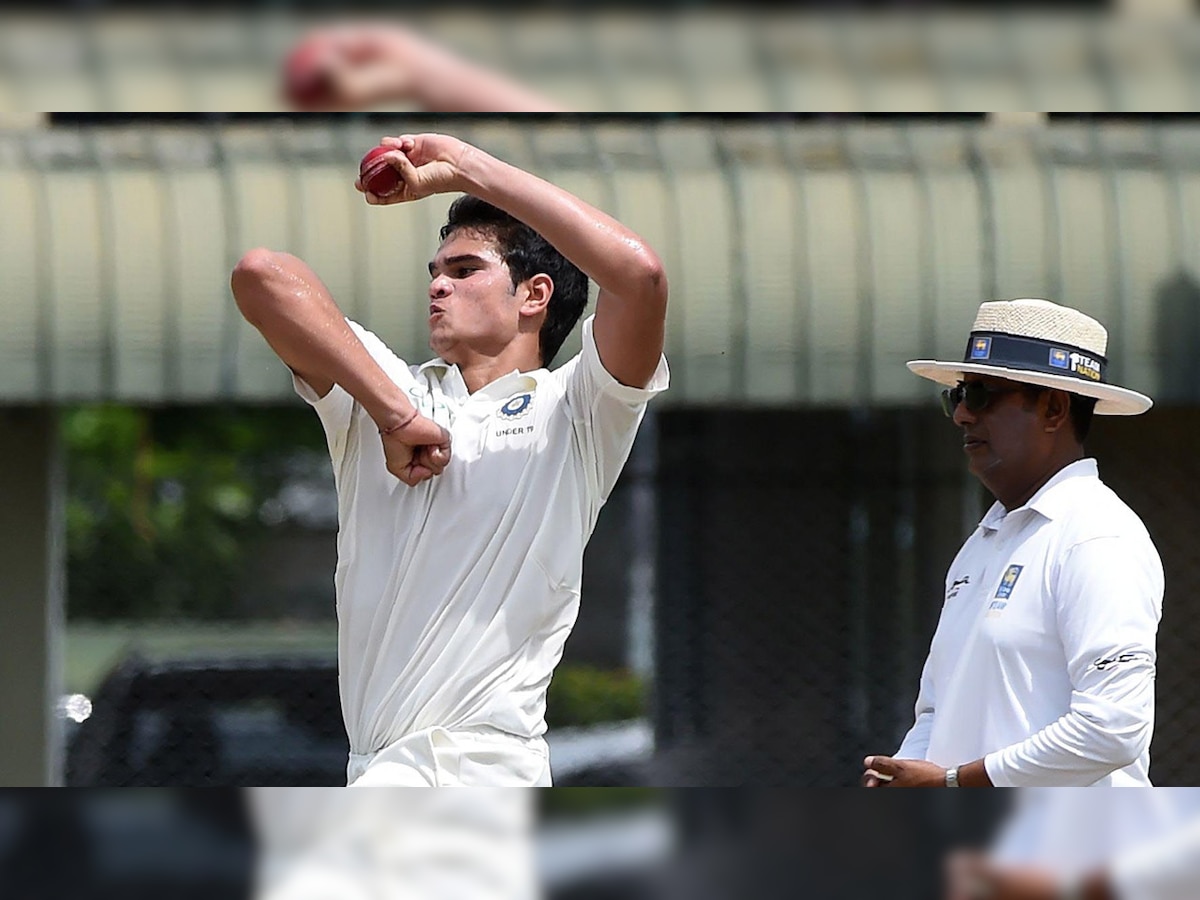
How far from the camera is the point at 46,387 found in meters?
4.93

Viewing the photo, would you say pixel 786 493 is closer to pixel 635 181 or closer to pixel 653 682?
pixel 653 682

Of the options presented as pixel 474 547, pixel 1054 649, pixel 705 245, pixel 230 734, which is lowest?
pixel 230 734

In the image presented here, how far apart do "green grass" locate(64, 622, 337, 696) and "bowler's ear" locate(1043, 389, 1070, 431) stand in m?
4.63

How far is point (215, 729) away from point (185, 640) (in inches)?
70.1

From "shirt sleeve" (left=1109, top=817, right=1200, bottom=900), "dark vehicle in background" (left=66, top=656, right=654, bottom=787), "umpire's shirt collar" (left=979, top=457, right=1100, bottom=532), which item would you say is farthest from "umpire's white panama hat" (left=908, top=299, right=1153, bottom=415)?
"dark vehicle in background" (left=66, top=656, right=654, bottom=787)

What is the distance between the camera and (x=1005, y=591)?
2467 mm

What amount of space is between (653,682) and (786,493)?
2.74ft

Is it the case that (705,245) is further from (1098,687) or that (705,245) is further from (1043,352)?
(1098,687)

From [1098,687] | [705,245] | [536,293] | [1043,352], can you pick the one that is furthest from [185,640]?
[1098,687]

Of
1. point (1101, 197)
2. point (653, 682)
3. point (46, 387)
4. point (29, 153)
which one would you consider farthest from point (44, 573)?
point (1101, 197)

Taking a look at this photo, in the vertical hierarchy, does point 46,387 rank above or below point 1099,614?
above

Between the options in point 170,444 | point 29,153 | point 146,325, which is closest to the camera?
point 29,153

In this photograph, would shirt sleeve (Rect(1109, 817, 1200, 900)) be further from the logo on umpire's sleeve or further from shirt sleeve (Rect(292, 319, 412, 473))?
shirt sleeve (Rect(292, 319, 412, 473))

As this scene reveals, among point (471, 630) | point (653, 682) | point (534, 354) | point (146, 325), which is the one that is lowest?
point (653, 682)
